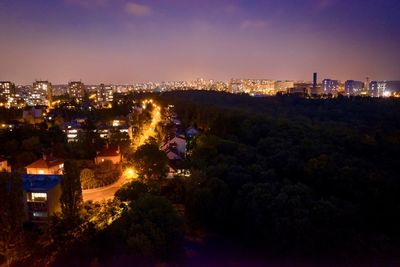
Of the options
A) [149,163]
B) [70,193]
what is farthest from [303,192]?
[70,193]

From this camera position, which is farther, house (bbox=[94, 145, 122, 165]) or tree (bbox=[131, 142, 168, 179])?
house (bbox=[94, 145, 122, 165])

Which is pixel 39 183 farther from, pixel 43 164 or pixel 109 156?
pixel 109 156

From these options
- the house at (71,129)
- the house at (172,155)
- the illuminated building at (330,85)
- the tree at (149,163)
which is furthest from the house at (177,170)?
the illuminated building at (330,85)

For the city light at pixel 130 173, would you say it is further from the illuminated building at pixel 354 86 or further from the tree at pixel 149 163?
the illuminated building at pixel 354 86

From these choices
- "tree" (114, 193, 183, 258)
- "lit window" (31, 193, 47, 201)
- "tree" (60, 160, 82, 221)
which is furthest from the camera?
"lit window" (31, 193, 47, 201)

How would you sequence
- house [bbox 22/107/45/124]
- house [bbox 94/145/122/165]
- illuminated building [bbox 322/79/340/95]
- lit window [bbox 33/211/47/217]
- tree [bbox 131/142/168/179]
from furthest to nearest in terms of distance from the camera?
illuminated building [bbox 322/79/340/95] < house [bbox 22/107/45/124] < house [bbox 94/145/122/165] < tree [bbox 131/142/168/179] < lit window [bbox 33/211/47/217]

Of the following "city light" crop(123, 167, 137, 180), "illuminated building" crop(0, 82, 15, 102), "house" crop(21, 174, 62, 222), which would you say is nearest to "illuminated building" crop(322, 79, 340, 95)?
"illuminated building" crop(0, 82, 15, 102)

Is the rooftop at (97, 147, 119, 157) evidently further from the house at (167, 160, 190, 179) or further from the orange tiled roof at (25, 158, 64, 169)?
the house at (167, 160, 190, 179)

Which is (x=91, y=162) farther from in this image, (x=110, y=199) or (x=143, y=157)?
(x=110, y=199)
